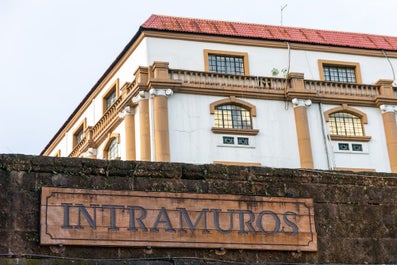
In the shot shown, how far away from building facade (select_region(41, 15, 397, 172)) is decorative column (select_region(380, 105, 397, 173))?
0.04 meters

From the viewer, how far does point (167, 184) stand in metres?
11.4

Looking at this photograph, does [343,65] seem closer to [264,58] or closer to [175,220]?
[264,58]

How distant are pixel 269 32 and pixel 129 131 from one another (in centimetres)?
816

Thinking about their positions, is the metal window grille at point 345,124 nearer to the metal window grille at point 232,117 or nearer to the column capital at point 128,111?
the metal window grille at point 232,117

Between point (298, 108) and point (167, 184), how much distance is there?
21666 millimetres

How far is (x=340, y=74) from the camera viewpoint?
115ft

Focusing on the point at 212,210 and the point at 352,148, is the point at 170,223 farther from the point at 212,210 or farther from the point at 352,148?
the point at 352,148

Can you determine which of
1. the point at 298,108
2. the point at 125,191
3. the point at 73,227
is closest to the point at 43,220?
the point at 73,227

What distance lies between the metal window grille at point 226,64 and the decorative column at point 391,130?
6255 millimetres

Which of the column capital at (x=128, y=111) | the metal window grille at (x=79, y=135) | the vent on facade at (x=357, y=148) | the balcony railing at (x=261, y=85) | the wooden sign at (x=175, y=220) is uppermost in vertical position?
the metal window grille at (x=79, y=135)

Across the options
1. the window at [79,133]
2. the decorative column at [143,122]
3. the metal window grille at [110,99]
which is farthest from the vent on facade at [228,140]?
the window at [79,133]

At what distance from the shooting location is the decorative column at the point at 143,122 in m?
30.6

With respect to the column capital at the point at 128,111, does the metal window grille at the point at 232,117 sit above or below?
below

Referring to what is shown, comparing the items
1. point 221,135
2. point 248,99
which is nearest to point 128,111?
point 221,135
